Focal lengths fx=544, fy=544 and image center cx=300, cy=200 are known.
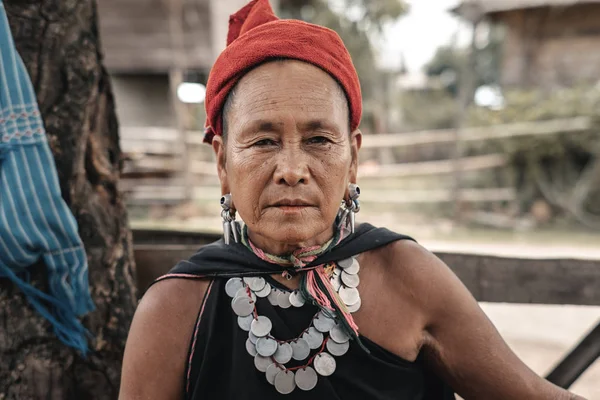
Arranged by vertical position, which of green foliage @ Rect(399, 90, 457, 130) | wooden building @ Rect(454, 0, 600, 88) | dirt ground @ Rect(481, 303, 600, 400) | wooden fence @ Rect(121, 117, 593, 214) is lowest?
dirt ground @ Rect(481, 303, 600, 400)

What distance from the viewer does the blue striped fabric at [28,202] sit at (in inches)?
63.2

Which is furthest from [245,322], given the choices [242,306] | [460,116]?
[460,116]

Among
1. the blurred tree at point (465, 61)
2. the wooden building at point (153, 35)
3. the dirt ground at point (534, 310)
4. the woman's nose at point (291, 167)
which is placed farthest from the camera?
the blurred tree at point (465, 61)

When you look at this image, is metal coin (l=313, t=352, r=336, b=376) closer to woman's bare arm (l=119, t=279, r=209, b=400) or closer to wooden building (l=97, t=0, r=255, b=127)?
woman's bare arm (l=119, t=279, r=209, b=400)

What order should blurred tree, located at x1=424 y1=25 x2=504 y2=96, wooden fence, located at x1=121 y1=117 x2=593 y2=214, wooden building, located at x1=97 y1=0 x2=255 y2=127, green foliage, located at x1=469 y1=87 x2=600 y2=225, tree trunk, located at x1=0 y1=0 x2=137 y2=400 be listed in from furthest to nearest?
blurred tree, located at x1=424 y1=25 x2=504 y2=96, wooden building, located at x1=97 y1=0 x2=255 y2=127, wooden fence, located at x1=121 y1=117 x2=593 y2=214, green foliage, located at x1=469 y1=87 x2=600 y2=225, tree trunk, located at x1=0 y1=0 x2=137 y2=400

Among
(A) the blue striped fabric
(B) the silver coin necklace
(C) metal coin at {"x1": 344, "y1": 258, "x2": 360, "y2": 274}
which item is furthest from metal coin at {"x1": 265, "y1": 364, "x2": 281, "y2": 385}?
(A) the blue striped fabric

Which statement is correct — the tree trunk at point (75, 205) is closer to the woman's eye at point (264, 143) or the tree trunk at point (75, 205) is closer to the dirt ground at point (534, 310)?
the woman's eye at point (264, 143)

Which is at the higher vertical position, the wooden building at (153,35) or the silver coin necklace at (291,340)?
the wooden building at (153,35)

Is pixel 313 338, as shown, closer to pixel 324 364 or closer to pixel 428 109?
pixel 324 364

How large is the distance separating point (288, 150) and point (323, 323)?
469 mm

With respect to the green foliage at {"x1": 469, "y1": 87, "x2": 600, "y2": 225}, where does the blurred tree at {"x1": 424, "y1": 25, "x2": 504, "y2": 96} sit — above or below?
above

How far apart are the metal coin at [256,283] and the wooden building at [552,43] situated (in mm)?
14101

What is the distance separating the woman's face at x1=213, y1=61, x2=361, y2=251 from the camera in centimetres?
135

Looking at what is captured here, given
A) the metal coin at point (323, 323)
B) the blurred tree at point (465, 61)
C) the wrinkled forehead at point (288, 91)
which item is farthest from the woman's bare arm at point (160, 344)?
the blurred tree at point (465, 61)
